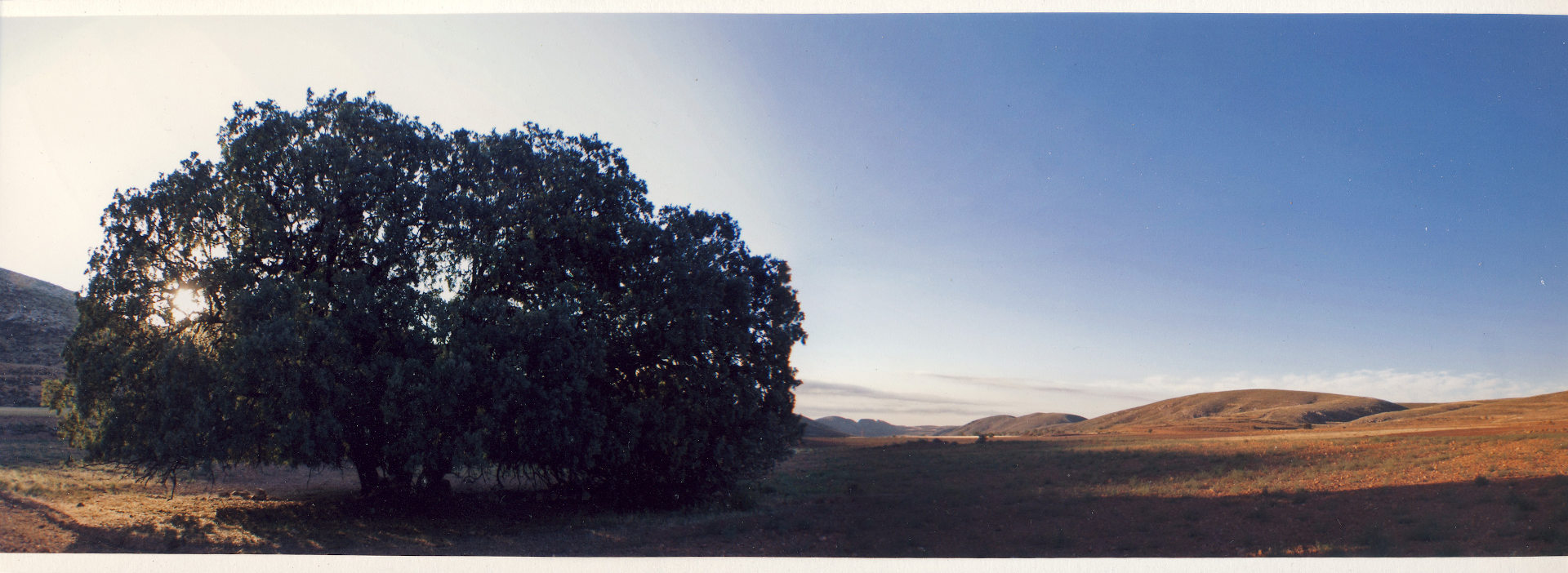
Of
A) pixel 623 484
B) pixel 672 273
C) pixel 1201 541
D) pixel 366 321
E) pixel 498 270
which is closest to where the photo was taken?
pixel 1201 541

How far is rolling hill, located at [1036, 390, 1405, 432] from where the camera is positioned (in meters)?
76.8

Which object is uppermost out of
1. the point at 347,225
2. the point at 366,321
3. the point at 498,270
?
the point at 347,225

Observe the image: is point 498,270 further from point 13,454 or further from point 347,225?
Answer: point 13,454

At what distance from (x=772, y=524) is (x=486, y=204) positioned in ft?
32.6

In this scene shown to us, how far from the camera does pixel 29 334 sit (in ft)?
176

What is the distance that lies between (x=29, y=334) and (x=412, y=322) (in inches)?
2608

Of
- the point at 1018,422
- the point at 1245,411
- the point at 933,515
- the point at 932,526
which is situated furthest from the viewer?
the point at 1018,422

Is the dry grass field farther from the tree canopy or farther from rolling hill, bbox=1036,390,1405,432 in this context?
rolling hill, bbox=1036,390,1405,432

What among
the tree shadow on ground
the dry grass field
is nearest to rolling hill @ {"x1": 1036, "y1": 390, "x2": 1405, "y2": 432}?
the dry grass field

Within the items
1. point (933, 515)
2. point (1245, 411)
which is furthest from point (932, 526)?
point (1245, 411)

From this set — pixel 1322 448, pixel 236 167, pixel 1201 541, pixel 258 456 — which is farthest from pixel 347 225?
pixel 1322 448

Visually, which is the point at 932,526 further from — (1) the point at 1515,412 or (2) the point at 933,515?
(1) the point at 1515,412

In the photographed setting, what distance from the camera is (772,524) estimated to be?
15.8 meters

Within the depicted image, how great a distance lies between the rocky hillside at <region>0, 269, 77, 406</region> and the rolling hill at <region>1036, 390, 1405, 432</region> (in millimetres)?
100642
